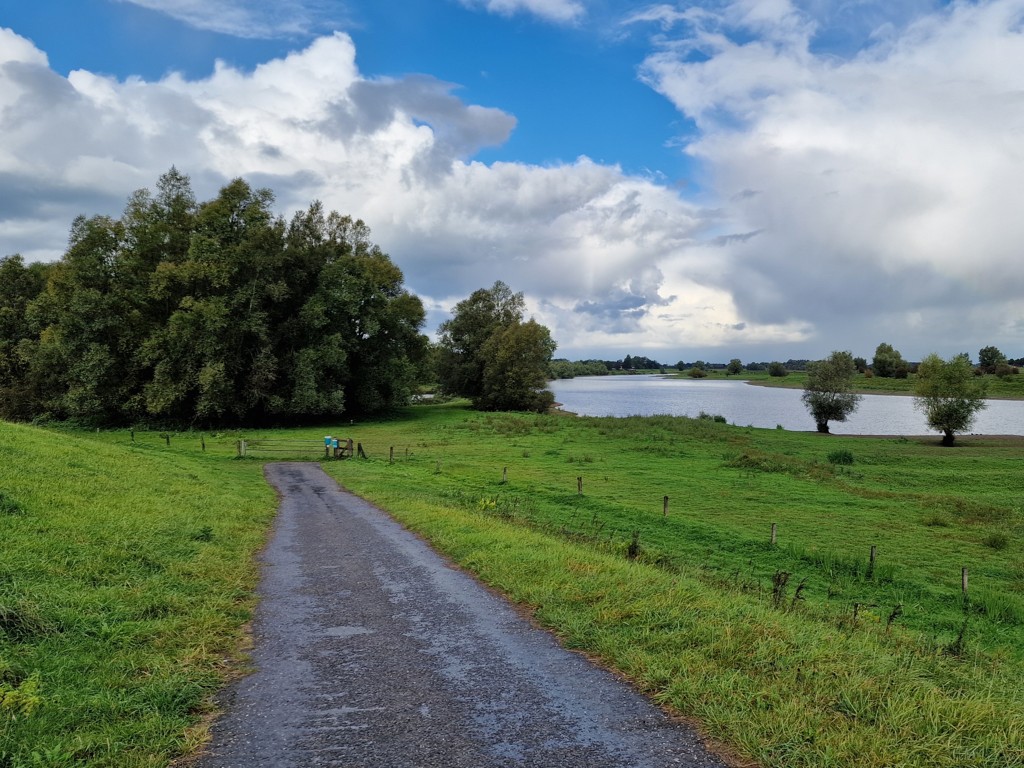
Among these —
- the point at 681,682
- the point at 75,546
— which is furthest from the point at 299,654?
the point at 75,546

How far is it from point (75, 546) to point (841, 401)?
71941 millimetres

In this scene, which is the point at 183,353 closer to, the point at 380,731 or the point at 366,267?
the point at 366,267

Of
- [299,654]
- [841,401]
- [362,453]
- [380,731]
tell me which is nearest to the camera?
[380,731]

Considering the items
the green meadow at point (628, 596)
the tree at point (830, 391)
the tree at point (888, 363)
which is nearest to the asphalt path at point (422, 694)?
the green meadow at point (628, 596)

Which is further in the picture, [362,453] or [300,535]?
[362,453]

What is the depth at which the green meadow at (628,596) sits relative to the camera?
16.9 ft

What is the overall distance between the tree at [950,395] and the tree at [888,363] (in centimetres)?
10212

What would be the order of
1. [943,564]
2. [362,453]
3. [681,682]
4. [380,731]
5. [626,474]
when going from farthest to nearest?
[362,453], [626,474], [943,564], [681,682], [380,731]

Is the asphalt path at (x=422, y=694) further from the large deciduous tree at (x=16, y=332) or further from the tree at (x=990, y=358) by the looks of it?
the tree at (x=990, y=358)

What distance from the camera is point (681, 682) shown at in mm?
5906

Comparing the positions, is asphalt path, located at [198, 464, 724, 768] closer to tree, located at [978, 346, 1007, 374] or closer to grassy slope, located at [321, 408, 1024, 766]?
grassy slope, located at [321, 408, 1024, 766]

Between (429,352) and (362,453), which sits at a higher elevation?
(429,352)

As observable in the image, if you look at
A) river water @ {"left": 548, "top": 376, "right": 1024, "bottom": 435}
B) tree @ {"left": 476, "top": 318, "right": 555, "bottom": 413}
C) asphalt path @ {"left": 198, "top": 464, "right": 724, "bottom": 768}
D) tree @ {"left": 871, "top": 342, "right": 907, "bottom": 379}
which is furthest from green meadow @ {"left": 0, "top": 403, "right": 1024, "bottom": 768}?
tree @ {"left": 871, "top": 342, "right": 907, "bottom": 379}

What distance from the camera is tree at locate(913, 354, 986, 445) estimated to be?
57.5m
